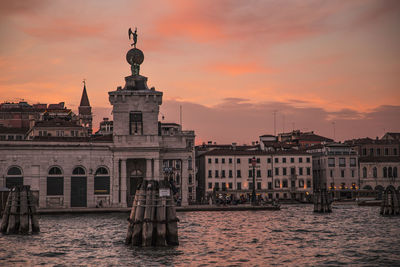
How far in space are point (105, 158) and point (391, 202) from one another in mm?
31655

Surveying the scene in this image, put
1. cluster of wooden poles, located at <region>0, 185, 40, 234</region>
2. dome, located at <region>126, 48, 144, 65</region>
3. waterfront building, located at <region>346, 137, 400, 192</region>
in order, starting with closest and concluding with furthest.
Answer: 1. cluster of wooden poles, located at <region>0, 185, 40, 234</region>
2. dome, located at <region>126, 48, 144, 65</region>
3. waterfront building, located at <region>346, 137, 400, 192</region>

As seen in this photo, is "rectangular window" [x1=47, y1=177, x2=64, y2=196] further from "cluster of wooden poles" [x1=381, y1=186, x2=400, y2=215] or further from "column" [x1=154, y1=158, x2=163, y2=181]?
"cluster of wooden poles" [x1=381, y1=186, x2=400, y2=215]

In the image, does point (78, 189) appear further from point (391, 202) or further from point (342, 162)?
point (342, 162)

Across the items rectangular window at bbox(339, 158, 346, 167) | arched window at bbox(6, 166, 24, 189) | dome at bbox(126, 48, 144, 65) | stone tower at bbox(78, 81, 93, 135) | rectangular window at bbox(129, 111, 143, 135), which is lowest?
arched window at bbox(6, 166, 24, 189)

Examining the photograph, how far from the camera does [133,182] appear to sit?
74.1 m

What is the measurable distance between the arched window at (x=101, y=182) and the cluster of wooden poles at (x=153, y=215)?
40.6m

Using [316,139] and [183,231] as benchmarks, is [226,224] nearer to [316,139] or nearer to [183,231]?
[183,231]

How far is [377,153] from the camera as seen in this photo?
125m

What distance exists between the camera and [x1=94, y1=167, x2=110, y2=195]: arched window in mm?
72562

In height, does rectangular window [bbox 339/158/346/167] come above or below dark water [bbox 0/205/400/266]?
above

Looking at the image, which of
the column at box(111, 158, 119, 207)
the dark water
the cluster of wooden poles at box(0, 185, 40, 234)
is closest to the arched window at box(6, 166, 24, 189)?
the column at box(111, 158, 119, 207)

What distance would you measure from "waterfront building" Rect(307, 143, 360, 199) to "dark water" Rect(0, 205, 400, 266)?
6315cm

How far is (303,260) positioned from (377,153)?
98.4 meters

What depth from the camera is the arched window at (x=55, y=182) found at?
2795 inches
